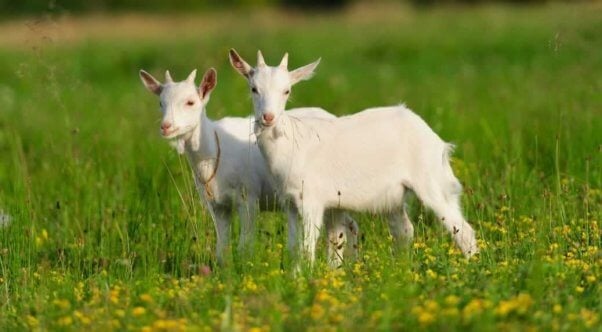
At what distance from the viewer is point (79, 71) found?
24578mm

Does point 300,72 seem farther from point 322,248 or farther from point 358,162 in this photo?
point 322,248

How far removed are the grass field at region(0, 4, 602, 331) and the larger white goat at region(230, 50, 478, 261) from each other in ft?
0.87

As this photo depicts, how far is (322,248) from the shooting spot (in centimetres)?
888

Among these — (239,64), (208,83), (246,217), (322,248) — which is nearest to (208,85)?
(208,83)

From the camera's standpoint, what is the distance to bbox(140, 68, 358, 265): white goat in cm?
859

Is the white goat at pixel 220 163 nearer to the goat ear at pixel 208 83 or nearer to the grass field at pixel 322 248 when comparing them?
the goat ear at pixel 208 83

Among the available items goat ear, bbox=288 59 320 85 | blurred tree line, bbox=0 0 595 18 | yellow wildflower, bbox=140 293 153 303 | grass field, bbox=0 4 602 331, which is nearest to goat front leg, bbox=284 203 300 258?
grass field, bbox=0 4 602 331

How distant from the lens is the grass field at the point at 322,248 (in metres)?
6.62

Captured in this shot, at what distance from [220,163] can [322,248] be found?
0.95 metres

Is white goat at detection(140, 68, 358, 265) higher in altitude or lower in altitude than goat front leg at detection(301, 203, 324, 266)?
higher

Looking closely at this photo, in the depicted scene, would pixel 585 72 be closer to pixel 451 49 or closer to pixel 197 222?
pixel 197 222

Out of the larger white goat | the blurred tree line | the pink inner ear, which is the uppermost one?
the blurred tree line

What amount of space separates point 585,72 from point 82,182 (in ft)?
19.0

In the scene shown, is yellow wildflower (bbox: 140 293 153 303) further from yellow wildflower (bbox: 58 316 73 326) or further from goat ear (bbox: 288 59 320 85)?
goat ear (bbox: 288 59 320 85)
